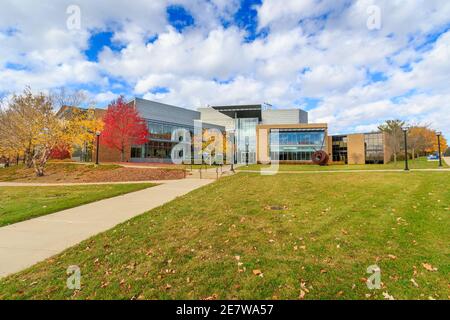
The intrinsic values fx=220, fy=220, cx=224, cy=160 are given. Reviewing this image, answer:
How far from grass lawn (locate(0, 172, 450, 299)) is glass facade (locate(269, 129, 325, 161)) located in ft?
147

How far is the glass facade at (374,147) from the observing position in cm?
4732

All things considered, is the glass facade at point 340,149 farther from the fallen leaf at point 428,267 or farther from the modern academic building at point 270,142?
the fallen leaf at point 428,267

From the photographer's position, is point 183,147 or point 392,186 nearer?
point 392,186

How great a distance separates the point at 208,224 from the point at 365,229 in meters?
3.91

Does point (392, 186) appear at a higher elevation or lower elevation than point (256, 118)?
lower

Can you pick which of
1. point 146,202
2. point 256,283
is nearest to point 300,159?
point 146,202

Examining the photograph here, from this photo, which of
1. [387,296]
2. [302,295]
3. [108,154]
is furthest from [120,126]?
[387,296]

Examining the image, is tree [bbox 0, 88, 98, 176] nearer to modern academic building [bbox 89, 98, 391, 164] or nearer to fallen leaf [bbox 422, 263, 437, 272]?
modern academic building [bbox 89, 98, 391, 164]

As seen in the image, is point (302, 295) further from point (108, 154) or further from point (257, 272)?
point (108, 154)

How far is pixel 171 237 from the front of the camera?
17.2 feet

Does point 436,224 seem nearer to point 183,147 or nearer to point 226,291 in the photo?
point 226,291

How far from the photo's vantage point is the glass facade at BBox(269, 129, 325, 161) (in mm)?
50878

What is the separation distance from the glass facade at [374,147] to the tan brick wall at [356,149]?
0.88 metres

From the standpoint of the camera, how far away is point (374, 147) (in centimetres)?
4825
